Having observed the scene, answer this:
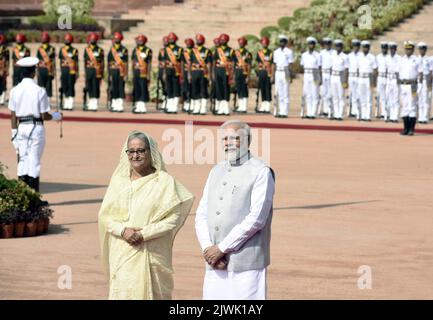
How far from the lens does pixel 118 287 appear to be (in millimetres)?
10055

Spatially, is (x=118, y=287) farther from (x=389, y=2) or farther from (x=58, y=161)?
(x=389, y=2)

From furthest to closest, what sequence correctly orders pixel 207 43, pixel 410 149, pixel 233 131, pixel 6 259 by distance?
pixel 207 43, pixel 410 149, pixel 6 259, pixel 233 131

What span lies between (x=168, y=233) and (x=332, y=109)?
22745 mm

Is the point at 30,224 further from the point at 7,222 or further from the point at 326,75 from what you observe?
the point at 326,75

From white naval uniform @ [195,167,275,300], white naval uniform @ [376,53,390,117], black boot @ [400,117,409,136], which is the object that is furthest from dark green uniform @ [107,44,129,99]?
white naval uniform @ [195,167,275,300]

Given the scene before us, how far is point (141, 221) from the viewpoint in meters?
9.98

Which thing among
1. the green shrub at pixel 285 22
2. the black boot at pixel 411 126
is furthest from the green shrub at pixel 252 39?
the black boot at pixel 411 126

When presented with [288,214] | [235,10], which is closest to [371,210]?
[288,214]

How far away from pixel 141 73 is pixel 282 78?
129 inches

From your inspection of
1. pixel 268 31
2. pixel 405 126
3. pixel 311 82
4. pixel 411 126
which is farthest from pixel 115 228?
pixel 268 31

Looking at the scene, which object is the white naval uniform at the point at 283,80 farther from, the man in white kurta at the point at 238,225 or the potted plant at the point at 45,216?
the man in white kurta at the point at 238,225

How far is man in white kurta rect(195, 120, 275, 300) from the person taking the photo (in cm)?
976

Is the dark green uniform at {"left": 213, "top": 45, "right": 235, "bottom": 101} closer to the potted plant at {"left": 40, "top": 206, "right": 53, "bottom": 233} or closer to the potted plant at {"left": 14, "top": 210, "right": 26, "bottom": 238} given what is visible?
the potted plant at {"left": 40, "top": 206, "right": 53, "bottom": 233}

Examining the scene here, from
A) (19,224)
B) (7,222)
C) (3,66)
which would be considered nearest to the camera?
(7,222)
